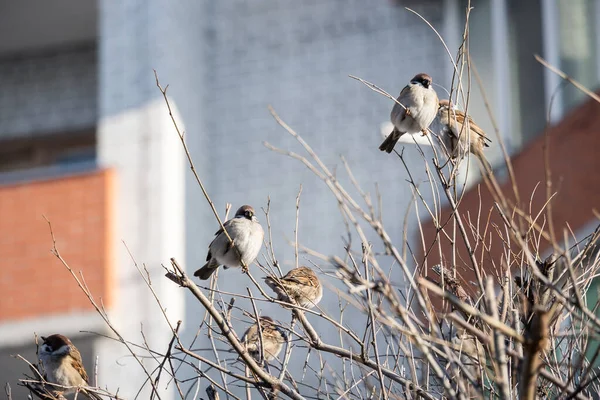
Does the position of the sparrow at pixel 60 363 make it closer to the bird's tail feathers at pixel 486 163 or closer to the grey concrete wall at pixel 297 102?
the bird's tail feathers at pixel 486 163

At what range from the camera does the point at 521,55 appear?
10.5 metres

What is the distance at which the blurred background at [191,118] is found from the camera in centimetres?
1020

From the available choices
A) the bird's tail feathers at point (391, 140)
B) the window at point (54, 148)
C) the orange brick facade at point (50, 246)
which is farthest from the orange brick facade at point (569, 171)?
the window at point (54, 148)

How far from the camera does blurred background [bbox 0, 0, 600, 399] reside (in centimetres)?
1020

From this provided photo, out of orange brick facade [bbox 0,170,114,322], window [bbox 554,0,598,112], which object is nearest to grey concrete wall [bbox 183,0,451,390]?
orange brick facade [bbox 0,170,114,322]

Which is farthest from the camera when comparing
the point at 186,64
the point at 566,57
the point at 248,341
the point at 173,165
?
the point at 186,64

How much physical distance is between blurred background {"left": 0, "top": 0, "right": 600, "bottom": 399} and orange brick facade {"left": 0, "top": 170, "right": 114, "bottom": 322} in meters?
0.01

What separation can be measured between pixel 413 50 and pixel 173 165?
9.34 feet

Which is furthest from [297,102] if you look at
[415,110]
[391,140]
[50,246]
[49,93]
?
[415,110]

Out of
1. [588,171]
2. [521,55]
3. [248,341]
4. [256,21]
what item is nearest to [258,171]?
[256,21]

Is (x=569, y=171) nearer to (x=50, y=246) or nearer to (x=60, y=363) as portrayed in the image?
(x=60, y=363)

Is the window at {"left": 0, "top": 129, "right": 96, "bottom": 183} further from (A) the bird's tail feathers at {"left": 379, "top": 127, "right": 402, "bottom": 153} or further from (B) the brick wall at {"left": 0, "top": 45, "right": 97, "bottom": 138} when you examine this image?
(A) the bird's tail feathers at {"left": 379, "top": 127, "right": 402, "bottom": 153}

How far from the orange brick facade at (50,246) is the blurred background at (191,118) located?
0.01 meters

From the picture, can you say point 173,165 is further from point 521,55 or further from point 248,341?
point 248,341
